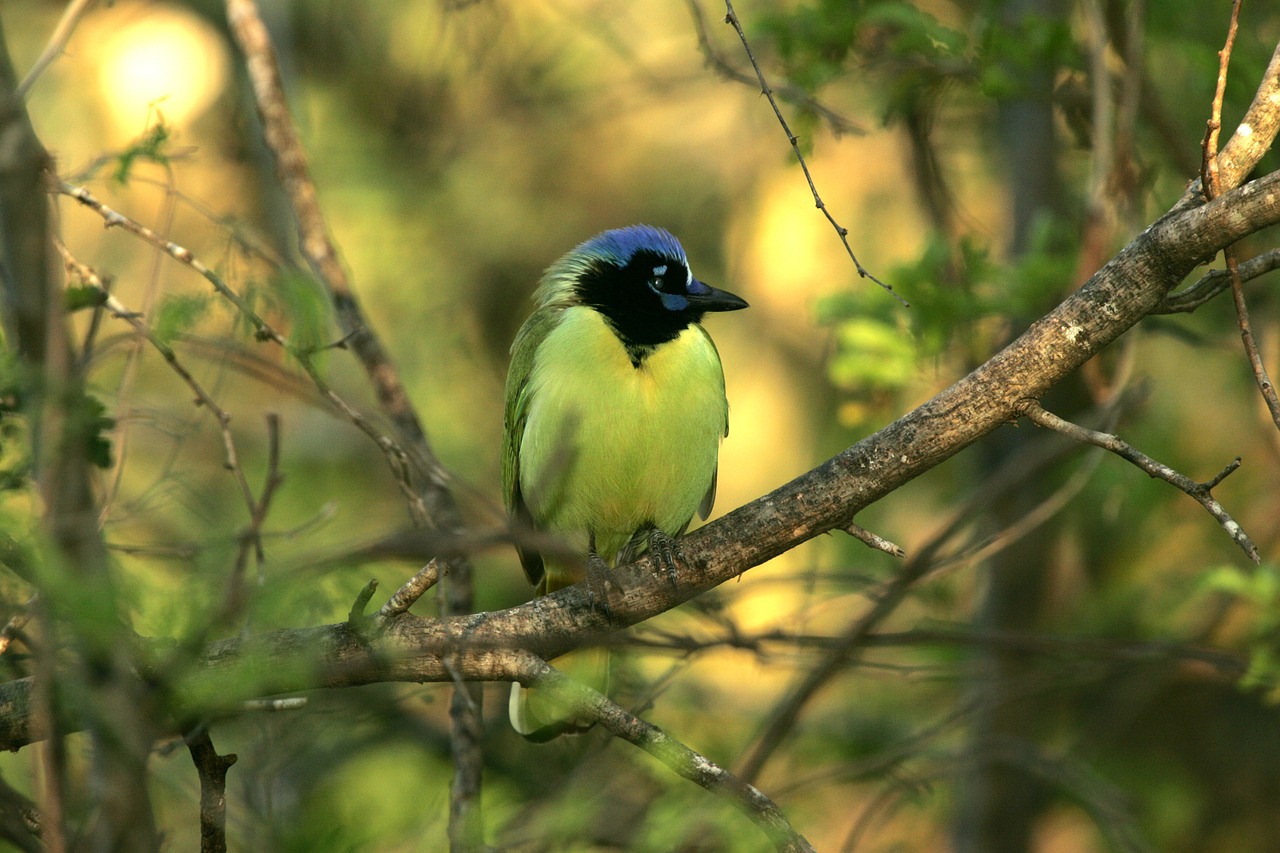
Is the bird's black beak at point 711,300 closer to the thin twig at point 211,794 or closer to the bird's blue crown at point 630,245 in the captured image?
the bird's blue crown at point 630,245

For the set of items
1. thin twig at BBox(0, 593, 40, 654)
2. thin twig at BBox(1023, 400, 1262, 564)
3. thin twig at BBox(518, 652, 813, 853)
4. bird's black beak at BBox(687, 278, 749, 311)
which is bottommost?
thin twig at BBox(0, 593, 40, 654)

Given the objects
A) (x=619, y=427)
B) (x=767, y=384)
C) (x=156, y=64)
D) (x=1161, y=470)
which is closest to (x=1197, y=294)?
(x=1161, y=470)

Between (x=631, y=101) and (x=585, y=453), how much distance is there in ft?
18.9

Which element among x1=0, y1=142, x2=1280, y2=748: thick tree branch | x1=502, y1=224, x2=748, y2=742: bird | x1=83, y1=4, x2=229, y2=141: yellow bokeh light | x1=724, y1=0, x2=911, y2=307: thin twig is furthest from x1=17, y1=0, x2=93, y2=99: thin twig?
x1=83, y1=4, x2=229, y2=141: yellow bokeh light

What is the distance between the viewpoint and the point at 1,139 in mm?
2092

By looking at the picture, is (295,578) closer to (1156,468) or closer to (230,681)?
(230,681)

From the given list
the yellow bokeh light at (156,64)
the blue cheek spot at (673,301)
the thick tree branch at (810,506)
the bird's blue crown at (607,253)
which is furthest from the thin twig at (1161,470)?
the yellow bokeh light at (156,64)

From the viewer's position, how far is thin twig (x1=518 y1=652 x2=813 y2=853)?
2.20 m

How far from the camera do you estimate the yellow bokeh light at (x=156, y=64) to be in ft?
29.1

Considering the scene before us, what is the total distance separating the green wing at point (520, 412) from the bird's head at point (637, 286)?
0.55 ft

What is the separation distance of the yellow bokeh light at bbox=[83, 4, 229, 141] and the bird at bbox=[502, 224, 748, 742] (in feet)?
18.1

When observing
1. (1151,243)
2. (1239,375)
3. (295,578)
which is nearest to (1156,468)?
(1151,243)

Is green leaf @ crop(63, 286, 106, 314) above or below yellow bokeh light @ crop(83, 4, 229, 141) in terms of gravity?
below

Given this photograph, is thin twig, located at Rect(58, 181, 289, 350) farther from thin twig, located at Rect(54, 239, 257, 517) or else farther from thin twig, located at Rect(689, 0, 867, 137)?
thin twig, located at Rect(689, 0, 867, 137)
